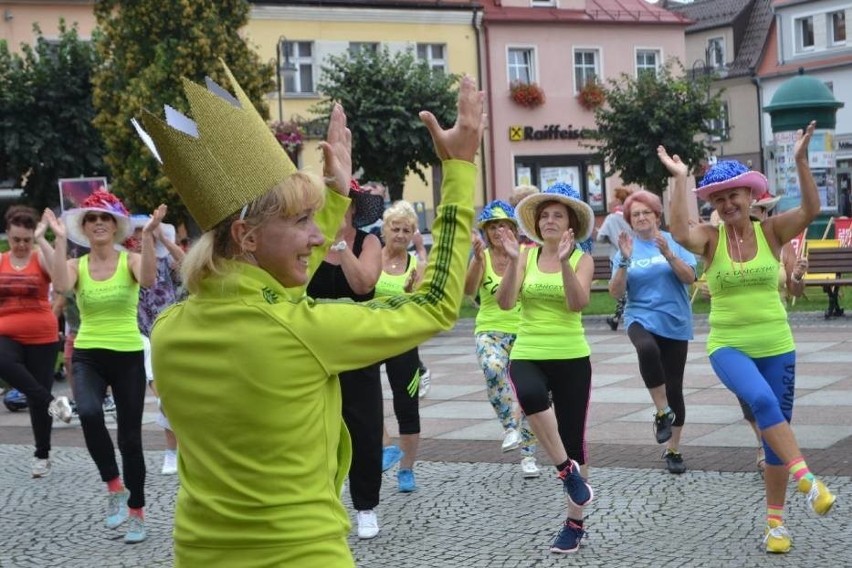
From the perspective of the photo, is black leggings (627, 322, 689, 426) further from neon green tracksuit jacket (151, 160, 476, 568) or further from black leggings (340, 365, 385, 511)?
neon green tracksuit jacket (151, 160, 476, 568)

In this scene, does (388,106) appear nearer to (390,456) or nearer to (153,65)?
(153,65)

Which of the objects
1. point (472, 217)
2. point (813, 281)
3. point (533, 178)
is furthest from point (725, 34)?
point (472, 217)

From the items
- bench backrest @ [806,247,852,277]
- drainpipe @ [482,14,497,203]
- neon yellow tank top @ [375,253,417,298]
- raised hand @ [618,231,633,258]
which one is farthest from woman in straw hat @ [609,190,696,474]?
drainpipe @ [482,14,497,203]

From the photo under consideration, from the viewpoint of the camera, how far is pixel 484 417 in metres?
11.8

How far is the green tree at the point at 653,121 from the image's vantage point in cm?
3575

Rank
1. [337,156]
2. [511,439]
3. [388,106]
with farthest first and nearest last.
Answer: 1. [388,106]
2. [511,439]
3. [337,156]

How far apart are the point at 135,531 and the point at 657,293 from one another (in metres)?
3.88

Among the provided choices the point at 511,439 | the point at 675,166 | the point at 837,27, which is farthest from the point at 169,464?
the point at 837,27

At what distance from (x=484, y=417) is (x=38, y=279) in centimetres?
407

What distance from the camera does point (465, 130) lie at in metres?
2.97

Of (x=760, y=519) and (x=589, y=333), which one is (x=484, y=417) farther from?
(x=589, y=333)

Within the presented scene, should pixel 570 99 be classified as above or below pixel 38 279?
above

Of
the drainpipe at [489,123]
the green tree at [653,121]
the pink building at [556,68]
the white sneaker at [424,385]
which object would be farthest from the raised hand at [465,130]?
the drainpipe at [489,123]

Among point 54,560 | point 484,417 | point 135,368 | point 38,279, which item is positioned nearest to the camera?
point 54,560
